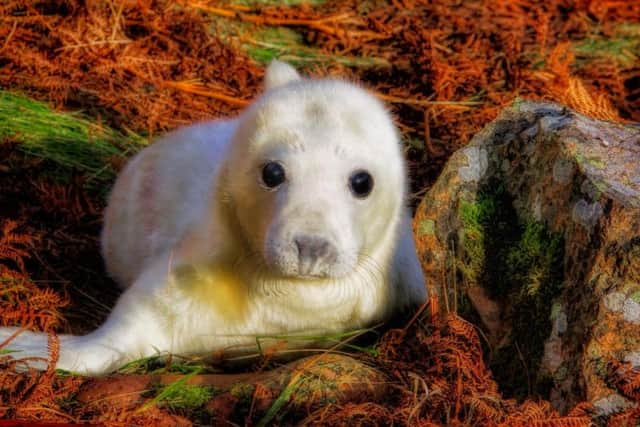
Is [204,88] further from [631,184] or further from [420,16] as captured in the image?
[631,184]

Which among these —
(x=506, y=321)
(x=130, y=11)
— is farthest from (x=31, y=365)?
(x=130, y=11)

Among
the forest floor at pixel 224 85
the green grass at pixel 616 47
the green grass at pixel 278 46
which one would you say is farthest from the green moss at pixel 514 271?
the green grass at pixel 616 47

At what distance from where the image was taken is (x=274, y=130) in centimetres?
371

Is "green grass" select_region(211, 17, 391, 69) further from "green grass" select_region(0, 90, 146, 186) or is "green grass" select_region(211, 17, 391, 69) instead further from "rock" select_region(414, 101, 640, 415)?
"rock" select_region(414, 101, 640, 415)

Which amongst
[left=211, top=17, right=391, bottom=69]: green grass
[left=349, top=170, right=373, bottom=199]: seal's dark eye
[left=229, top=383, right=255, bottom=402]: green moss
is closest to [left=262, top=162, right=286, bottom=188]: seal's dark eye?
[left=349, top=170, right=373, bottom=199]: seal's dark eye

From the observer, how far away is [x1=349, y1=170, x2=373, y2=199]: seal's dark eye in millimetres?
3680

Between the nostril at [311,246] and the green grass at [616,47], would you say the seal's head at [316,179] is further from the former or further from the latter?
the green grass at [616,47]

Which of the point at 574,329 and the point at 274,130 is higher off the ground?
the point at 274,130

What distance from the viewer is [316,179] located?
3.55 meters

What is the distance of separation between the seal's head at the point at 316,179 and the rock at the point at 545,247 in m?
0.36

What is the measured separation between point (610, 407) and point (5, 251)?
3.22m

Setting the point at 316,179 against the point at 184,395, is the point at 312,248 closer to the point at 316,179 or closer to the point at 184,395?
the point at 316,179

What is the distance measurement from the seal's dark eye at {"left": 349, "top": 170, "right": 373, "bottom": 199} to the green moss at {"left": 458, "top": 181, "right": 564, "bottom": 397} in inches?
20.3

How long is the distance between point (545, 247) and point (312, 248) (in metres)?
1.01
